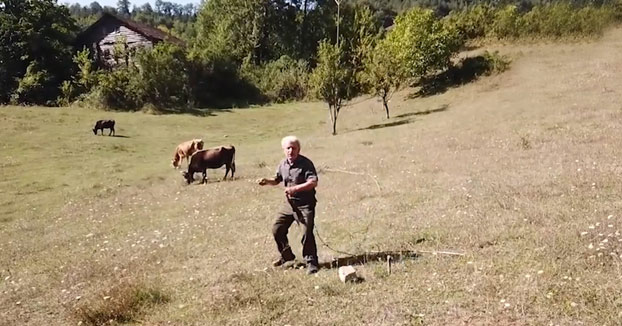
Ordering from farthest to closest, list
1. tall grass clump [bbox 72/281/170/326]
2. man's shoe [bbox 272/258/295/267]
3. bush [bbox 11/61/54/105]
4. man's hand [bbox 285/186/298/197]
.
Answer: bush [bbox 11/61/54/105]
man's shoe [bbox 272/258/295/267]
man's hand [bbox 285/186/298/197]
tall grass clump [bbox 72/281/170/326]

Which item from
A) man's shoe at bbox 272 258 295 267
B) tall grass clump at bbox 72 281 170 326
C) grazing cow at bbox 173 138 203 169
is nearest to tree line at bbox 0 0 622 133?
grazing cow at bbox 173 138 203 169

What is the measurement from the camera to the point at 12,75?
53.2 metres

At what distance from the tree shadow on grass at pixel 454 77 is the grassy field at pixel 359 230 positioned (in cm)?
1740

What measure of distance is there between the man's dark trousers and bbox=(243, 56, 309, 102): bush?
51532mm

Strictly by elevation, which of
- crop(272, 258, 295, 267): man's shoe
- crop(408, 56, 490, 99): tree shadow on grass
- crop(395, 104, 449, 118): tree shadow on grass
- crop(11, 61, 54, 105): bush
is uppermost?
crop(11, 61, 54, 105): bush

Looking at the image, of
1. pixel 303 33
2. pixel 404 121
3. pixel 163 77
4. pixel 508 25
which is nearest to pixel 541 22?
pixel 508 25

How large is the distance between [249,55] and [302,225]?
60050 millimetres

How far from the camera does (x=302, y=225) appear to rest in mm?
9000

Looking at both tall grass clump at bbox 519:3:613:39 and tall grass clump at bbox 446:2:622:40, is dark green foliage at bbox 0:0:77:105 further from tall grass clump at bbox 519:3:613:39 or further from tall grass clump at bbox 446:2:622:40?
tall grass clump at bbox 519:3:613:39

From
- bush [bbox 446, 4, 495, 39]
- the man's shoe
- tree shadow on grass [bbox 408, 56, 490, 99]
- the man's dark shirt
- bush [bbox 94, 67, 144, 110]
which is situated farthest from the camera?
bush [bbox 446, 4, 495, 39]

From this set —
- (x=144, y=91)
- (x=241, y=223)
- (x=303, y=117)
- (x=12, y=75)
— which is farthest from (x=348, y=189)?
(x=12, y=75)

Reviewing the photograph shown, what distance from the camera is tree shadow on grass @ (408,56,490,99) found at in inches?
1884

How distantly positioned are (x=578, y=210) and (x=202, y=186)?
14272 mm

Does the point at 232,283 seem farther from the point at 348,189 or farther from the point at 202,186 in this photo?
the point at 202,186
